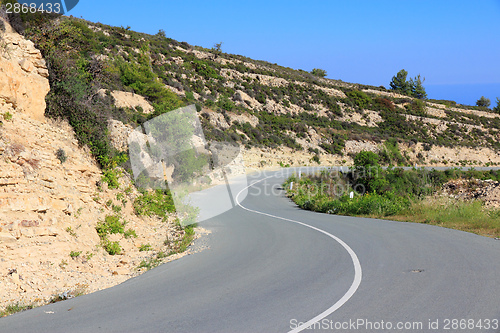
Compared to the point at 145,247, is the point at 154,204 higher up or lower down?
higher up

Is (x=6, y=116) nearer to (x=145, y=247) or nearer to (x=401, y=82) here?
(x=145, y=247)

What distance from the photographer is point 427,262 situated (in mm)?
8727

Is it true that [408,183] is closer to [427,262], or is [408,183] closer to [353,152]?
[353,152]

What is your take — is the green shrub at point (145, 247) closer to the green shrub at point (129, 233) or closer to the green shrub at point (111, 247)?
the green shrub at point (129, 233)

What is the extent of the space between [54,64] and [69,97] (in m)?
1.26

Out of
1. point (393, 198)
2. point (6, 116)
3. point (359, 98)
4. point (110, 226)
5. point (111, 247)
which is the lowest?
point (393, 198)

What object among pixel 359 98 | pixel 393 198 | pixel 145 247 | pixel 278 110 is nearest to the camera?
pixel 145 247

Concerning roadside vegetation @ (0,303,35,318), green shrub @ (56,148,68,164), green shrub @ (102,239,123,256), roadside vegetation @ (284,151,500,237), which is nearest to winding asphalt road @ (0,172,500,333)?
roadside vegetation @ (0,303,35,318)

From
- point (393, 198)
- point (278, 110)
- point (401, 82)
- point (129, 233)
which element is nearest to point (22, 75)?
point (129, 233)

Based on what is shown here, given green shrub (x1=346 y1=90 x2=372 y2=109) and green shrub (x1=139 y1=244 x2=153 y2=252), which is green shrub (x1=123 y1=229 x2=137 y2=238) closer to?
green shrub (x1=139 y1=244 x2=153 y2=252)

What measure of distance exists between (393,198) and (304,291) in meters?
16.5

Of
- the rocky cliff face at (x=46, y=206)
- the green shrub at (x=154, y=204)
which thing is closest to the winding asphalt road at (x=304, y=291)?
the rocky cliff face at (x=46, y=206)

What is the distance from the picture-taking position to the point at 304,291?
6863 mm

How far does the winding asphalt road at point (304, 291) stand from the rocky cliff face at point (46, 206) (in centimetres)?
112
